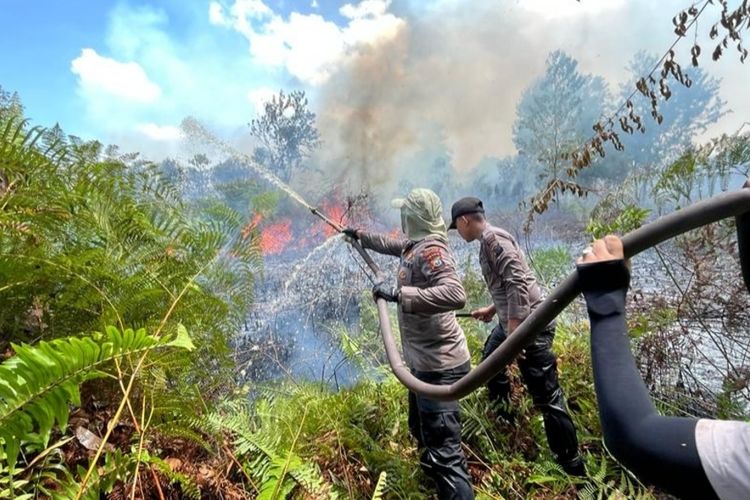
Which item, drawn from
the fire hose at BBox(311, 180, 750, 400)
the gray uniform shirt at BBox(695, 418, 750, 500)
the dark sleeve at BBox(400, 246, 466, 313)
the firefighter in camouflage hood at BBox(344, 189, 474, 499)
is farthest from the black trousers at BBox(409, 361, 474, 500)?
the gray uniform shirt at BBox(695, 418, 750, 500)

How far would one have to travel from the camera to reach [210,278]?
189 centimetres

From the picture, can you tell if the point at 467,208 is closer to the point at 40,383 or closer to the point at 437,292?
the point at 437,292

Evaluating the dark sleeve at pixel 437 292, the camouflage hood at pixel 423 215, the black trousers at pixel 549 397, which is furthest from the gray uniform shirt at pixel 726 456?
the black trousers at pixel 549 397

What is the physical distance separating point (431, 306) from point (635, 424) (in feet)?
3.77

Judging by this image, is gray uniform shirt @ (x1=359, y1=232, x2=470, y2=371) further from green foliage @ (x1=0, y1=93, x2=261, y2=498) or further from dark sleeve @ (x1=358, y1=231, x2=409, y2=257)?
green foliage @ (x1=0, y1=93, x2=261, y2=498)

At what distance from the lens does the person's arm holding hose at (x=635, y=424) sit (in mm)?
568

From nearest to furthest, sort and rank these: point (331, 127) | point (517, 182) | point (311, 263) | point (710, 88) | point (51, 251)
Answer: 1. point (51, 251)
2. point (710, 88)
3. point (311, 263)
4. point (517, 182)
5. point (331, 127)

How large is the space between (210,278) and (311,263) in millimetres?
5787

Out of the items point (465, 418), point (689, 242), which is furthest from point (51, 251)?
point (689, 242)

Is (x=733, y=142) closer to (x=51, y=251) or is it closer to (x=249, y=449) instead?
(x=249, y=449)

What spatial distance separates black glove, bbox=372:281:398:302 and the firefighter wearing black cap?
0.67 m

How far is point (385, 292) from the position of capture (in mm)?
1779

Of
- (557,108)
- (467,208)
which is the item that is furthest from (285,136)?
(467,208)

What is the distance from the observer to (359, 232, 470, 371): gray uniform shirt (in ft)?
5.78
